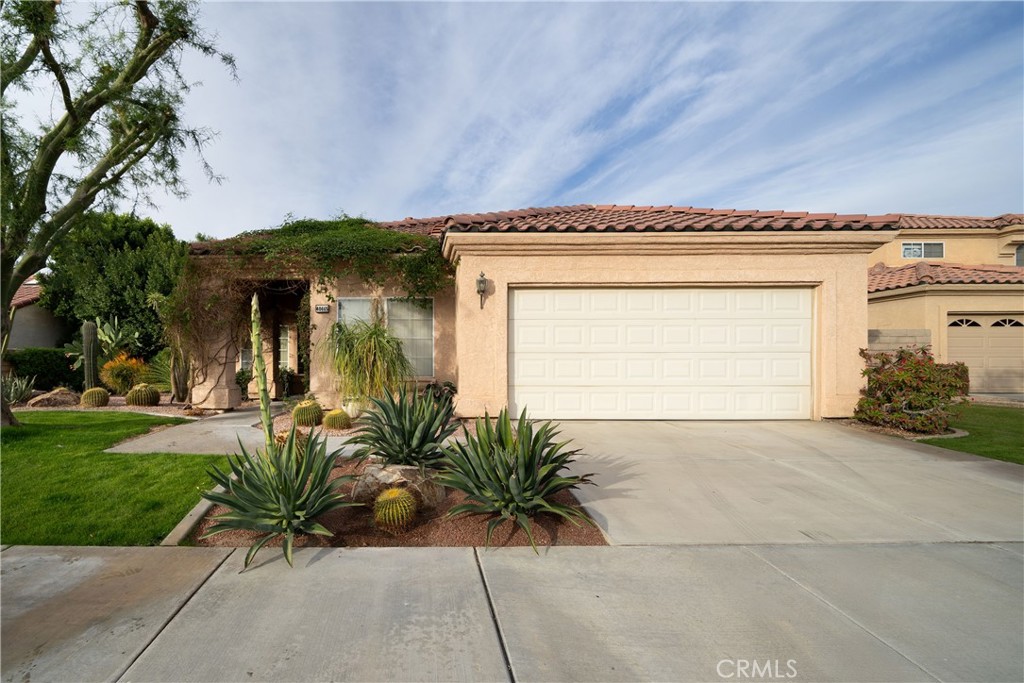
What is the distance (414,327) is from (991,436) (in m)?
10.4

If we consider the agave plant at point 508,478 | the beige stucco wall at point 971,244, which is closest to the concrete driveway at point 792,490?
the agave plant at point 508,478

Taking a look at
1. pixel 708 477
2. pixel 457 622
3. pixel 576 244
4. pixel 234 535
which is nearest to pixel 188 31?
pixel 576 244

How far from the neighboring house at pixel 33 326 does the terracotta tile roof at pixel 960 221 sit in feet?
113

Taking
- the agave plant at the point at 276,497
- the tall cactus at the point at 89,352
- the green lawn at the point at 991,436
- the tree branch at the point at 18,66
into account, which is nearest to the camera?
the agave plant at the point at 276,497

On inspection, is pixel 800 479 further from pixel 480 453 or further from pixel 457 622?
pixel 457 622

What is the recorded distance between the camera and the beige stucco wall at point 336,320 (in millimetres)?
9562

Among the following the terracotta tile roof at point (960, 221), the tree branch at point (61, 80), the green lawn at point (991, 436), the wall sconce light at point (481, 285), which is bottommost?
the green lawn at point (991, 436)

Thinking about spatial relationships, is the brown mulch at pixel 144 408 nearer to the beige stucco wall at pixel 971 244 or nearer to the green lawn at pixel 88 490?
the green lawn at pixel 88 490

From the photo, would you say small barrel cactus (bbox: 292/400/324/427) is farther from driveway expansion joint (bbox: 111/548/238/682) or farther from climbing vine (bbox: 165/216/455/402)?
driveway expansion joint (bbox: 111/548/238/682)

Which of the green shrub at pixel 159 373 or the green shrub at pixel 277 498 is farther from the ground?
the green shrub at pixel 159 373

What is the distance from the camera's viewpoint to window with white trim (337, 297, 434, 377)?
9758 mm

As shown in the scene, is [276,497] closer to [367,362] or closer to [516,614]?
[516,614]

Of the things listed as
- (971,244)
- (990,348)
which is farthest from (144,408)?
(971,244)

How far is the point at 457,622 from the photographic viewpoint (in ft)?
8.56
